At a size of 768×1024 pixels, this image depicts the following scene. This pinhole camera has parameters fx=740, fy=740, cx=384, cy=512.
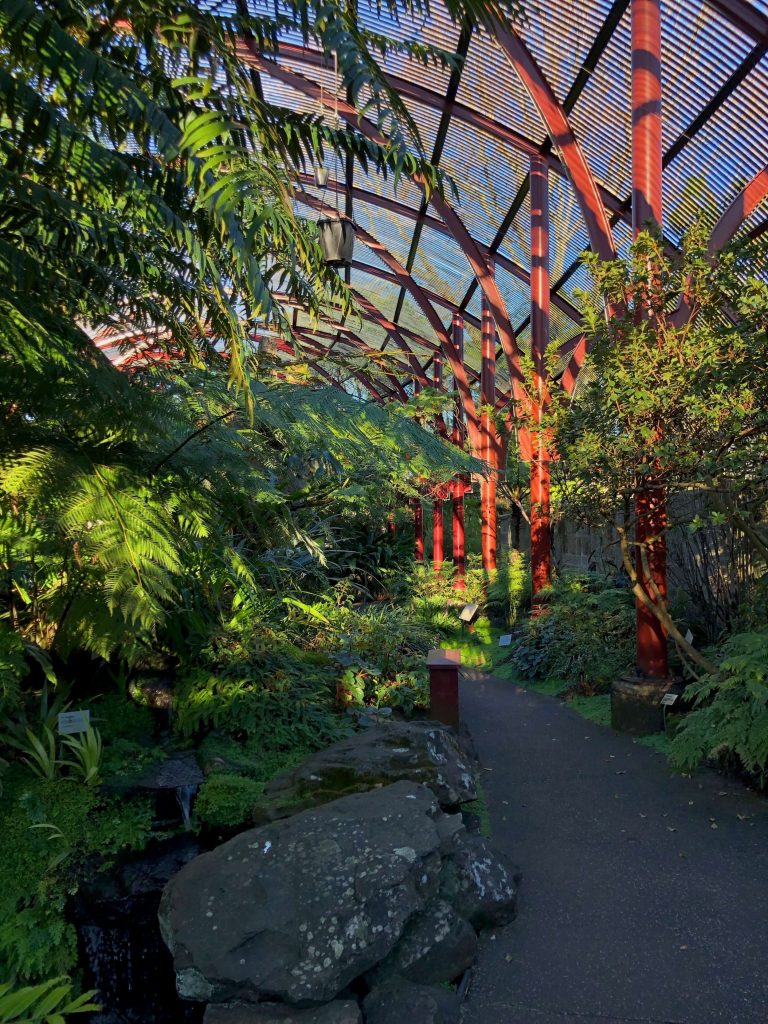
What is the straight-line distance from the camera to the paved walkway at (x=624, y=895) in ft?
8.73


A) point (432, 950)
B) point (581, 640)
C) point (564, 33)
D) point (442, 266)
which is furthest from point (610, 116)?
point (432, 950)

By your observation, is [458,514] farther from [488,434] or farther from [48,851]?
[48,851]

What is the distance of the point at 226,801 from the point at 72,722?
907mm

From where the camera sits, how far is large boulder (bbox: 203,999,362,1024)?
8.30 feet

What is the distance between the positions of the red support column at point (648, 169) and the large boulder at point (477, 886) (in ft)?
9.90

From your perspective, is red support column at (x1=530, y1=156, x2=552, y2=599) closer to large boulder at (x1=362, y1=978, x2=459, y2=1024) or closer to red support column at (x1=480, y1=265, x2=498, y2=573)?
red support column at (x1=480, y1=265, x2=498, y2=573)

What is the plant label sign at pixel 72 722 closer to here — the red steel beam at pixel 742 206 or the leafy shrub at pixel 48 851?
the leafy shrub at pixel 48 851

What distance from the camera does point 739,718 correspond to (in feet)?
13.1

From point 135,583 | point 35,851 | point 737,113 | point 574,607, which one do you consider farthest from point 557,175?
point 35,851

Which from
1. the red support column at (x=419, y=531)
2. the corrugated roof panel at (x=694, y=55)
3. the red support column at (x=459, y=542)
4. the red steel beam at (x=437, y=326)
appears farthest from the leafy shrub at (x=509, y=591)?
the red support column at (x=419, y=531)

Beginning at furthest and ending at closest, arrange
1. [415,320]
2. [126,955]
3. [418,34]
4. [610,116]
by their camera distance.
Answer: [415,320], [418,34], [610,116], [126,955]

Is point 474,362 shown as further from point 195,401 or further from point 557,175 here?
point 195,401

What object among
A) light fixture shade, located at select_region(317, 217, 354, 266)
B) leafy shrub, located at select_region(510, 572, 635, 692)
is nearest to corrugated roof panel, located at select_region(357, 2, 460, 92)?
light fixture shade, located at select_region(317, 217, 354, 266)

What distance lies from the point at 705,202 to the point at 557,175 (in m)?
2.77
